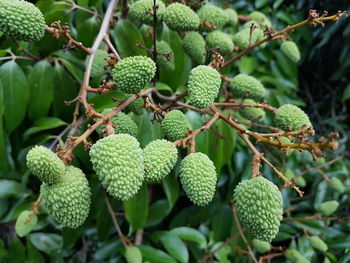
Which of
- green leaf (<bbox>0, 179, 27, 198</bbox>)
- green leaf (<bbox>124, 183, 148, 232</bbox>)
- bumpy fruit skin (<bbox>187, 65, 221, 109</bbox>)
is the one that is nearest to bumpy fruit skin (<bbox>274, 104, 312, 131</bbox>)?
bumpy fruit skin (<bbox>187, 65, 221, 109</bbox>)

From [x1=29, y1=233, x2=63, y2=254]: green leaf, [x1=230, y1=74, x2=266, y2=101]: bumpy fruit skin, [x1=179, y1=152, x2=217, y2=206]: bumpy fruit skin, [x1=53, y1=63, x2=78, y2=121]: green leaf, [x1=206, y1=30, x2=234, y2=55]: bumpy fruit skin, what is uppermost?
[x1=206, y1=30, x2=234, y2=55]: bumpy fruit skin

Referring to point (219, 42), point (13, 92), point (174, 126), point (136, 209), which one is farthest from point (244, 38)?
point (13, 92)

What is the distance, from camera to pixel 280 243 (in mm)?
1642

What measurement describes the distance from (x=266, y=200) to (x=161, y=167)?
0.67 feet

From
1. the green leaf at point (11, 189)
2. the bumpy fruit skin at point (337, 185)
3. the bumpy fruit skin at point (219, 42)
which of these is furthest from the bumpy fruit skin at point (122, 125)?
the bumpy fruit skin at point (337, 185)

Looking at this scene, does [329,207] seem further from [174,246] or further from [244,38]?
[244,38]

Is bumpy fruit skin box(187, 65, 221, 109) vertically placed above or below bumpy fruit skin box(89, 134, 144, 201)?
above

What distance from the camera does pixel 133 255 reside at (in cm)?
116

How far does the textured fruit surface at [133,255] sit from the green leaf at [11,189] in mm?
378

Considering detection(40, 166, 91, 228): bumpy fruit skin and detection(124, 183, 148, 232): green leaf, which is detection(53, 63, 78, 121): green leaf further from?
detection(40, 166, 91, 228): bumpy fruit skin

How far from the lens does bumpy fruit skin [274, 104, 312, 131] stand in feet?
2.96

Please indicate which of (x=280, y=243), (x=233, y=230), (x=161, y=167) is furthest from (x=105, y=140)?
(x=280, y=243)

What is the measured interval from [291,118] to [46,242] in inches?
35.0

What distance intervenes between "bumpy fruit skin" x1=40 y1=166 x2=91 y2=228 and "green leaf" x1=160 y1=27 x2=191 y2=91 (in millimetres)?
577
